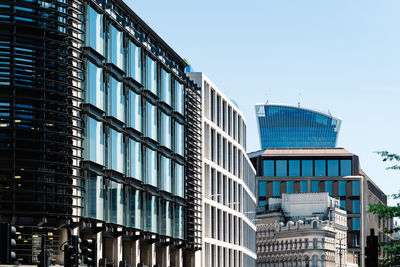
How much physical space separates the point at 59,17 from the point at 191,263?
41.5m

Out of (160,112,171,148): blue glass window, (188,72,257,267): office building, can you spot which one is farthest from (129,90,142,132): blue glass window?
(188,72,257,267): office building

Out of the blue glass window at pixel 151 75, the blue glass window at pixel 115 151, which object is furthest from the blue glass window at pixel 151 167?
Result: the blue glass window at pixel 115 151

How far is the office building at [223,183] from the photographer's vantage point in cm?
10156

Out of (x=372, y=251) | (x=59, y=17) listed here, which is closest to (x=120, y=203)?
(x=59, y=17)

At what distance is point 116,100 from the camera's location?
6900 centimetres

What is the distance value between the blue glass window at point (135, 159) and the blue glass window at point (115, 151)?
2.12 metres

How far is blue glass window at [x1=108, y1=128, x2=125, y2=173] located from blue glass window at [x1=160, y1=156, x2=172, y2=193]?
11.1 meters

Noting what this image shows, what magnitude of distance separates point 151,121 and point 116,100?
956 cm

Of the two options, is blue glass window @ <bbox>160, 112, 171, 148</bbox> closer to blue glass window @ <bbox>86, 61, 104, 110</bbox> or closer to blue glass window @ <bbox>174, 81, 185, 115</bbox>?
blue glass window @ <bbox>174, 81, 185, 115</bbox>

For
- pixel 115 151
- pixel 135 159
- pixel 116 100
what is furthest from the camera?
pixel 135 159

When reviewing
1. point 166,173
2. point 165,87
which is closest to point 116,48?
point 165,87

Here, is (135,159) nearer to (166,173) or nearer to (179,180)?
(166,173)

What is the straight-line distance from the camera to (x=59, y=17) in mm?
58375

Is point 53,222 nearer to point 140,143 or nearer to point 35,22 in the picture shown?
point 35,22
